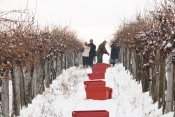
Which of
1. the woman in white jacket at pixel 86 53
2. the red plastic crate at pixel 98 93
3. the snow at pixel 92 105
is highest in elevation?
the woman in white jacket at pixel 86 53

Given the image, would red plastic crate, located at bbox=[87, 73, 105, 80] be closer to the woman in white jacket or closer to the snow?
the snow

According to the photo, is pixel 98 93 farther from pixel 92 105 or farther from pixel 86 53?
pixel 86 53

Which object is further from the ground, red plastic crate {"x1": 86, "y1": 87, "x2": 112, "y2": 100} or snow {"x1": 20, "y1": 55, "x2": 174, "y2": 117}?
red plastic crate {"x1": 86, "y1": 87, "x2": 112, "y2": 100}

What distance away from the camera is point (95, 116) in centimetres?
699

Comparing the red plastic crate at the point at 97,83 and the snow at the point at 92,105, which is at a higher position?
the red plastic crate at the point at 97,83

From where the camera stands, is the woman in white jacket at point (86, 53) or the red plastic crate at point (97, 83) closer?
the red plastic crate at point (97, 83)

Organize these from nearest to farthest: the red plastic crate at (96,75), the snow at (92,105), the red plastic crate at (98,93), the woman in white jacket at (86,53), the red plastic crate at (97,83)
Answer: the snow at (92,105), the red plastic crate at (98,93), the red plastic crate at (97,83), the red plastic crate at (96,75), the woman in white jacket at (86,53)

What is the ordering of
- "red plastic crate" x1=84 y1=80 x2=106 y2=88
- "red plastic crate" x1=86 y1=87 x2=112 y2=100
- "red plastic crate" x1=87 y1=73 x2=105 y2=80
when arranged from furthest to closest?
"red plastic crate" x1=87 y1=73 x2=105 y2=80
"red plastic crate" x1=84 y1=80 x2=106 y2=88
"red plastic crate" x1=86 y1=87 x2=112 y2=100

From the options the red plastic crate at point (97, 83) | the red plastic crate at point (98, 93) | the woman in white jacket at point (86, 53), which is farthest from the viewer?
the woman in white jacket at point (86, 53)

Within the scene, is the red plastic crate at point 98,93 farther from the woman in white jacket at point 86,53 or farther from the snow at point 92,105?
the woman in white jacket at point 86,53

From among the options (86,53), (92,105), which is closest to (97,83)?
(92,105)

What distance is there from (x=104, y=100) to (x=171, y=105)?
3.34 m

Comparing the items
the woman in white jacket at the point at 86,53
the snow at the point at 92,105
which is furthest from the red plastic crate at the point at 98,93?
the woman in white jacket at the point at 86,53

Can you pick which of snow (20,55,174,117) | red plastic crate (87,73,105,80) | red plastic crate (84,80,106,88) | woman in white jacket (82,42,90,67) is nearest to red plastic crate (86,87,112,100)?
snow (20,55,174,117)
